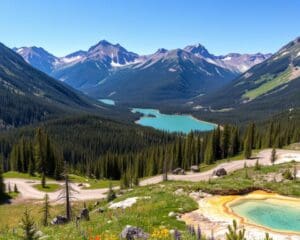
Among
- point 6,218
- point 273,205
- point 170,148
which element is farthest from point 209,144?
point 273,205

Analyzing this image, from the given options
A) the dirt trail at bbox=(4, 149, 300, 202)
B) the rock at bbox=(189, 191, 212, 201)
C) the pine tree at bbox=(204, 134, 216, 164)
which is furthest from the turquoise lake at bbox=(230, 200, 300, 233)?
the pine tree at bbox=(204, 134, 216, 164)

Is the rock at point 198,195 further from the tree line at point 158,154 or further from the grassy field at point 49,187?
the tree line at point 158,154

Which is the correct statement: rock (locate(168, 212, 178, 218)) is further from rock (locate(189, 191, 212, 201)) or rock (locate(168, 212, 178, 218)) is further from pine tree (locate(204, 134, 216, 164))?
pine tree (locate(204, 134, 216, 164))

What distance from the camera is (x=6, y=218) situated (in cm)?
7094

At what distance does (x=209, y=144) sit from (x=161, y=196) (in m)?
87.7

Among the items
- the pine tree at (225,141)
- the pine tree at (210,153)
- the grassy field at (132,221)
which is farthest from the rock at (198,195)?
the pine tree at (225,141)

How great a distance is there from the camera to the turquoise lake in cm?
3541

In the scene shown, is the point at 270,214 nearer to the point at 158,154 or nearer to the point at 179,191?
the point at 179,191

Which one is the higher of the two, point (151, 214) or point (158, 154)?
point (151, 214)

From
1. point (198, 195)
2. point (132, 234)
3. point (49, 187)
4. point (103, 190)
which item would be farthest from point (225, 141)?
point (132, 234)

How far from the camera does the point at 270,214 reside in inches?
1560

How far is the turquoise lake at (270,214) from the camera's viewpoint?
116 ft

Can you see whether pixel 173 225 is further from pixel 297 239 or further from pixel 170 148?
pixel 170 148

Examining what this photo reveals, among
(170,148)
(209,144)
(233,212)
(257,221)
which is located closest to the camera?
(257,221)
